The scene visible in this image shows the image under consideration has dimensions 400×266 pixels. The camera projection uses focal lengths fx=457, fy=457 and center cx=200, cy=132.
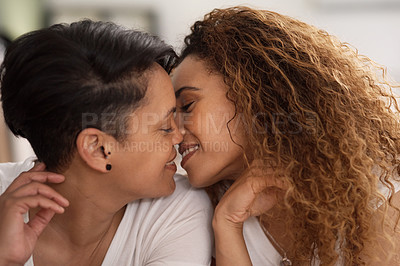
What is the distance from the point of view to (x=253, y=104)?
1.43 meters

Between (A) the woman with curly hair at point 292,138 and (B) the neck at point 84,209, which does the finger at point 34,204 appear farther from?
(A) the woman with curly hair at point 292,138

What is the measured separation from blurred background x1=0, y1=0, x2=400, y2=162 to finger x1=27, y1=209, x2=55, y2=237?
2184mm

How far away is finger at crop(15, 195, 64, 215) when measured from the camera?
3.97ft

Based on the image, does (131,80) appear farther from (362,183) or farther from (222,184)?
(362,183)

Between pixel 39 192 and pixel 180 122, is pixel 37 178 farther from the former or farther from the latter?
pixel 180 122

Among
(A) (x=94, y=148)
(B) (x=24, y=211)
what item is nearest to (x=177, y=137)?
(A) (x=94, y=148)

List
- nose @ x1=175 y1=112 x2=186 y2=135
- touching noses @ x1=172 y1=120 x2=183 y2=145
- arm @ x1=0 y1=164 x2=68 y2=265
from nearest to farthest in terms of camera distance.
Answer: arm @ x1=0 y1=164 x2=68 y2=265
touching noses @ x1=172 y1=120 x2=183 y2=145
nose @ x1=175 y1=112 x2=186 y2=135

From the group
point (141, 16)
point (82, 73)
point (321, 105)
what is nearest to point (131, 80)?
point (82, 73)

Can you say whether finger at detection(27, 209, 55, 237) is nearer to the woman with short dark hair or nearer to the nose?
the woman with short dark hair

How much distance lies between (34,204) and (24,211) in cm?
3

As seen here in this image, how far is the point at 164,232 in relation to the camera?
4.71 feet

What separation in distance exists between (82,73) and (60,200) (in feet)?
1.15

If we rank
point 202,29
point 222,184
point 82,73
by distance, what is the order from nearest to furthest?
point 82,73, point 202,29, point 222,184

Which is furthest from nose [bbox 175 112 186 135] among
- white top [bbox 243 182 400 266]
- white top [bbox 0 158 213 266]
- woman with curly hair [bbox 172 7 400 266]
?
white top [bbox 243 182 400 266]
